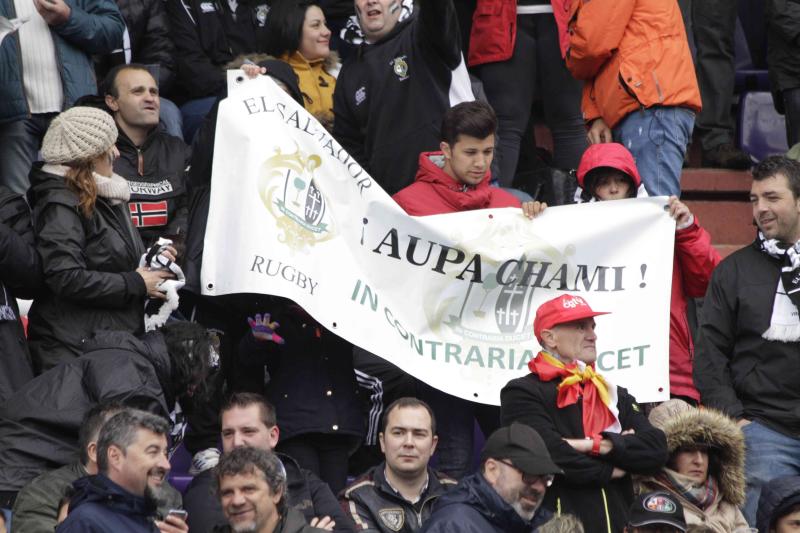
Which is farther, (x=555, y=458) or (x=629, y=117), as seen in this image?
(x=629, y=117)

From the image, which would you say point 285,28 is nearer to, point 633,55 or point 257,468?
point 633,55

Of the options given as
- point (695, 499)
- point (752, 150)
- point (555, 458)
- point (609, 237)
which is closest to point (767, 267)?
point (609, 237)

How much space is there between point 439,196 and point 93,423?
8.62ft

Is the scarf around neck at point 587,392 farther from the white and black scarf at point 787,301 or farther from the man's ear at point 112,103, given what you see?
the man's ear at point 112,103

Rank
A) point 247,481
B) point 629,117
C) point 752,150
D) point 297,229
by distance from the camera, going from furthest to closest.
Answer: point 752,150 < point 629,117 < point 297,229 < point 247,481

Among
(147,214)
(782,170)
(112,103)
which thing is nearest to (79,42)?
(112,103)

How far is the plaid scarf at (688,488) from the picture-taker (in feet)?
27.1

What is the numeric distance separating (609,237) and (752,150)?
415cm

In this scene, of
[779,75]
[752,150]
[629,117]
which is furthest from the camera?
[752,150]

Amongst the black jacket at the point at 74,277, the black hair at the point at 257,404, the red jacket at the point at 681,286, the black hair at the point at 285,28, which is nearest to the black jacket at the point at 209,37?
the black hair at the point at 285,28

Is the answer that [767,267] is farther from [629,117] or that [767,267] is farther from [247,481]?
[247,481]

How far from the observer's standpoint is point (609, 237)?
9281 mm

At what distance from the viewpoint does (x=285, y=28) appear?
36.8 feet

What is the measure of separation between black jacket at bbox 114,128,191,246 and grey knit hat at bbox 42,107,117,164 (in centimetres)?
119
